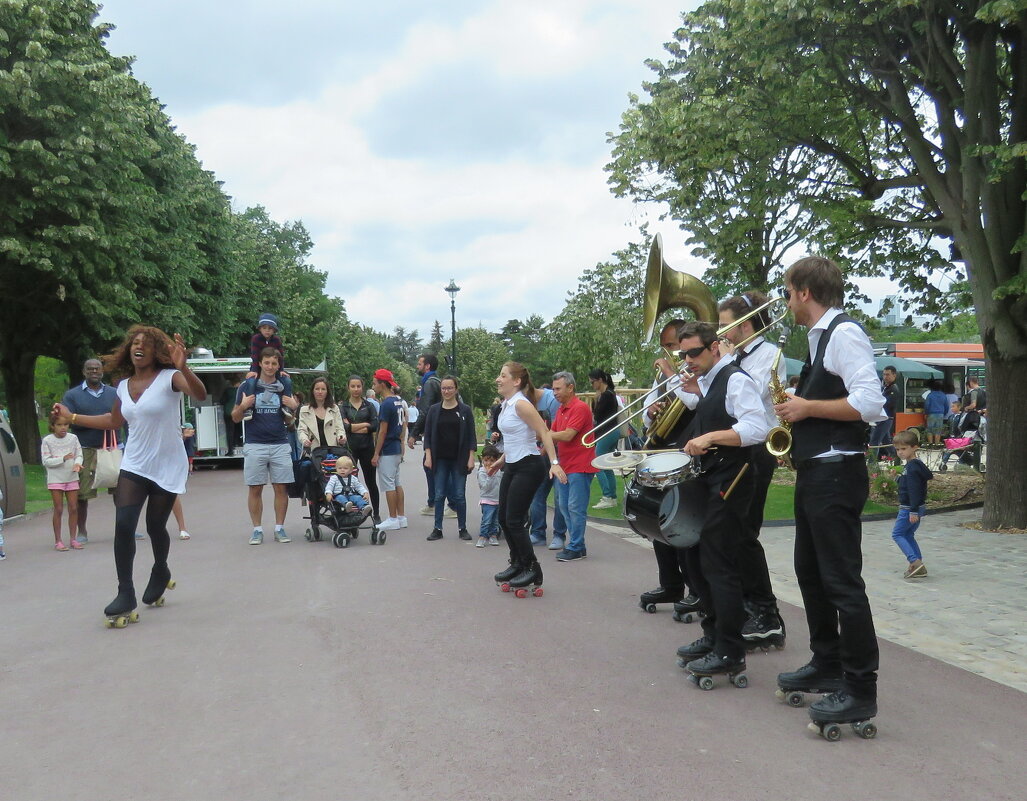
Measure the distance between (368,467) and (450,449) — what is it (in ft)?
4.76

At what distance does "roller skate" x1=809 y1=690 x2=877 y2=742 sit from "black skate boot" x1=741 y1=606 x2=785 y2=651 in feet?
4.56

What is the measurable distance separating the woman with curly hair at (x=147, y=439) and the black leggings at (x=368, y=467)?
4534 mm

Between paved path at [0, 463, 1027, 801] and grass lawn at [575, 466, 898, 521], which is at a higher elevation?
grass lawn at [575, 466, 898, 521]

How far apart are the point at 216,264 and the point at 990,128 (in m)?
24.3

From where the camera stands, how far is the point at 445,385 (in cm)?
1022

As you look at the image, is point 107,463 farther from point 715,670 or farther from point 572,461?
point 715,670

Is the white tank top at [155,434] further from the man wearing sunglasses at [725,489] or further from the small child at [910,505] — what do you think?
the small child at [910,505]

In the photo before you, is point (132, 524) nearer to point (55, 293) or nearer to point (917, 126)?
point (917, 126)

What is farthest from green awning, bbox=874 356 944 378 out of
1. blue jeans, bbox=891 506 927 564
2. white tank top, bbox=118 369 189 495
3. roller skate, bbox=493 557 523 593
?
white tank top, bbox=118 369 189 495

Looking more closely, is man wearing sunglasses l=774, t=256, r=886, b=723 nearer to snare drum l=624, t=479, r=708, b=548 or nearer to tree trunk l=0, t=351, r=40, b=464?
snare drum l=624, t=479, r=708, b=548

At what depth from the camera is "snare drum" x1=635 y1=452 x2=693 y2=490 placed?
4.94 meters

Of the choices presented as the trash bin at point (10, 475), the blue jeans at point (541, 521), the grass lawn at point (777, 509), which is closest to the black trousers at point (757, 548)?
the blue jeans at point (541, 521)

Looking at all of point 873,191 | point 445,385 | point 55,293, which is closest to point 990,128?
point 873,191

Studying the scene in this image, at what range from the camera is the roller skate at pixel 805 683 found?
441cm
